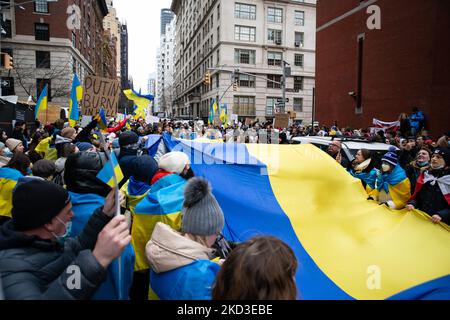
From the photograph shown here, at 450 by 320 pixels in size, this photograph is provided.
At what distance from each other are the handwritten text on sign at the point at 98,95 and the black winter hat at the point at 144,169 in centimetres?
307

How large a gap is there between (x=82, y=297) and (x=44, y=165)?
3499mm

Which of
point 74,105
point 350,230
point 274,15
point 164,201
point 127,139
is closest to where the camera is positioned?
Result: point 164,201

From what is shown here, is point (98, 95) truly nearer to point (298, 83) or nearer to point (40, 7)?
point (40, 7)

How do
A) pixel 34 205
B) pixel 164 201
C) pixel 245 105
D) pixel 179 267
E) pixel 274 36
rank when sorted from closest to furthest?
pixel 34 205 < pixel 179 267 < pixel 164 201 < pixel 245 105 < pixel 274 36

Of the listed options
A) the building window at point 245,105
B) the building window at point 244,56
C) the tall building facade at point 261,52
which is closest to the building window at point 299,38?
the tall building facade at point 261,52

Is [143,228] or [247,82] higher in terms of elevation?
[247,82]

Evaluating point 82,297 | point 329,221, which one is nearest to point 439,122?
point 329,221

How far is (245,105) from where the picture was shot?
54.2 meters

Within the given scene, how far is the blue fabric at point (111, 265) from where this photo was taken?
2.25 metres

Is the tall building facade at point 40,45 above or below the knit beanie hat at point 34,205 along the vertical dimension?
above

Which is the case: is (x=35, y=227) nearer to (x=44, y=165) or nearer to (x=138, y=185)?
(x=138, y=185)

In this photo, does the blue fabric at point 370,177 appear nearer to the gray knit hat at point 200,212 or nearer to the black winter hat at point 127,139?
the black winter hat at point 127,139

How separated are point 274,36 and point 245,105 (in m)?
13.1

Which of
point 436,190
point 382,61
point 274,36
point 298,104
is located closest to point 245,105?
point 298,104
